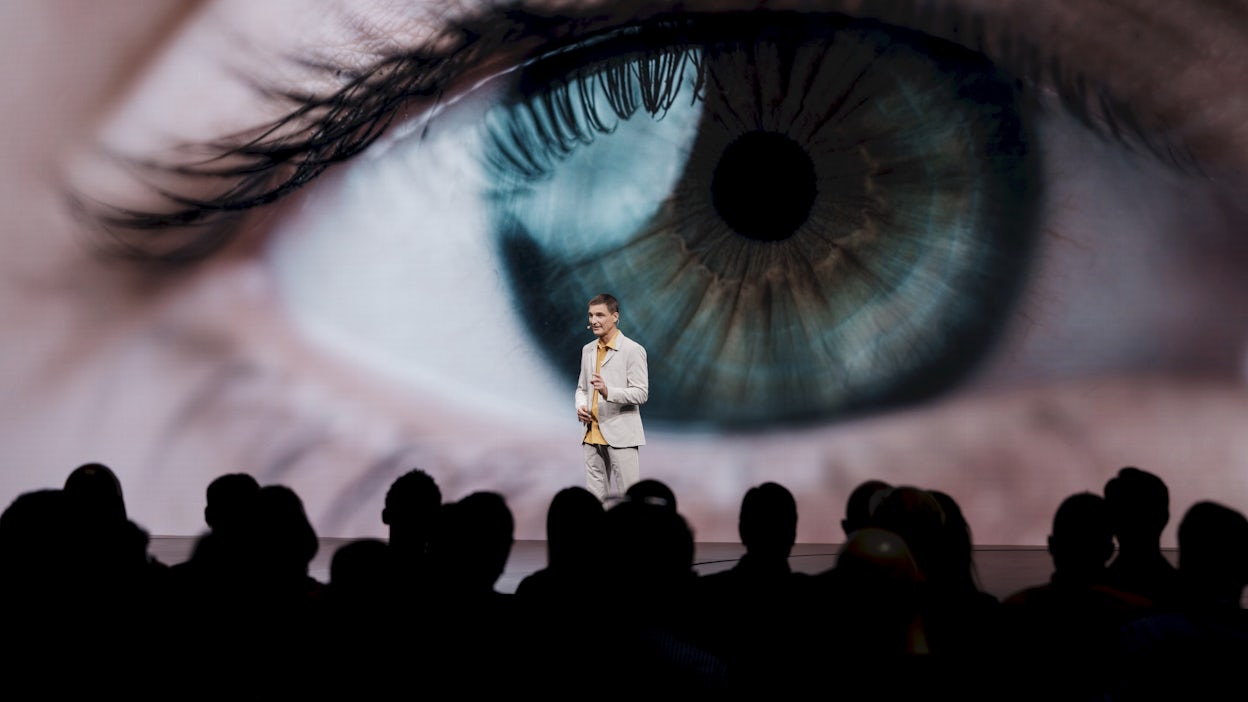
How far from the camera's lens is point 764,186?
11.2 feet

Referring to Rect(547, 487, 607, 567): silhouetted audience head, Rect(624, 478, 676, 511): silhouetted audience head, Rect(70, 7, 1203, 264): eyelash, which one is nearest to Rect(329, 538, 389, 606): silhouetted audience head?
Rect(547, 487, 607, 567): silhouetted audience head

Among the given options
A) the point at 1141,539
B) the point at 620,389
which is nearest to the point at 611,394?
the point at 620,389

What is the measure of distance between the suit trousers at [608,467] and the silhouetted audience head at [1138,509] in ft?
5.55

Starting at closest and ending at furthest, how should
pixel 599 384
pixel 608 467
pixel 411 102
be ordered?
1. pixel 411 102
2. pixel 599 384
3. pixel 608 467

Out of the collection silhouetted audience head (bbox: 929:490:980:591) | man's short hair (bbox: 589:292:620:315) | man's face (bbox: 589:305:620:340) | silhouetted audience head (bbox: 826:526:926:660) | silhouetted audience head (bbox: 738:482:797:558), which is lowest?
silhouetted audience head (bbox: 826:526:926:660)

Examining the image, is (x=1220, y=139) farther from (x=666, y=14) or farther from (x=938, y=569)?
(x=938, y=569)

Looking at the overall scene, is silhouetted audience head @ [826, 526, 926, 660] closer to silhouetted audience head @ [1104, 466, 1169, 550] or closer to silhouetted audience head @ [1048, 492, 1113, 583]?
silhouetted audience head @ [1048, 492, 1113, 583]

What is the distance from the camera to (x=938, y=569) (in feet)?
6.14

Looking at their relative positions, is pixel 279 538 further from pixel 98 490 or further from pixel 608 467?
pixel 608 467

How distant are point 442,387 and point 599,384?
484 millimetres

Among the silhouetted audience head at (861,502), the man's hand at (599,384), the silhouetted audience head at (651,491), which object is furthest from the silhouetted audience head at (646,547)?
the man's hand at (599,384)

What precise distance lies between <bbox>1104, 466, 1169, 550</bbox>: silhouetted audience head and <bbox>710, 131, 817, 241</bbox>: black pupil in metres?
1.38

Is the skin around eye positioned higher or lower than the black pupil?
lower

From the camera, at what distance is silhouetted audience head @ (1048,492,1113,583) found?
1.95 metres
